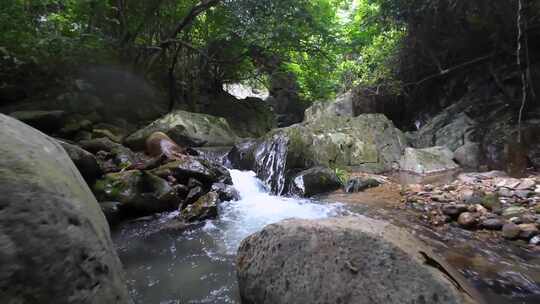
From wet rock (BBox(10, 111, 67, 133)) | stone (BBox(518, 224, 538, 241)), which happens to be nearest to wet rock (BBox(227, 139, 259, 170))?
wet rock (BBox(10, 111, 67, 133))

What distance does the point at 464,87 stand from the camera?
10.5 m

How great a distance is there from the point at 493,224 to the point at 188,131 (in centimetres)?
783

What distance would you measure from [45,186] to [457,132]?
A: 400 inches

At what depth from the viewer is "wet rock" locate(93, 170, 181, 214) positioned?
4613 millimetres

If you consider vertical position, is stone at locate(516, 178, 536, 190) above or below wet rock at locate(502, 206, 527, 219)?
above

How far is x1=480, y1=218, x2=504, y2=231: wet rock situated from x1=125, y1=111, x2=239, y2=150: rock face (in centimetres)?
728

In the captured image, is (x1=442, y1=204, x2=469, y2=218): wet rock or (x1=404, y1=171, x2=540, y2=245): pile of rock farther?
(x1=442, y1=204, x2=469, y2=218): wet rock

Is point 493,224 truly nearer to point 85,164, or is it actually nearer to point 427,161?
point 427,161

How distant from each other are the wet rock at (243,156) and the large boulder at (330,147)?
0.65ft

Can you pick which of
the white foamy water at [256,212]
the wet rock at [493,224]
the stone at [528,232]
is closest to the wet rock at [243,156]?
the white foamy water at [256,212]

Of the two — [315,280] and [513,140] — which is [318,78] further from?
[315,280]

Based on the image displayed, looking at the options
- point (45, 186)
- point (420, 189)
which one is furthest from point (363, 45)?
point (45, 186)

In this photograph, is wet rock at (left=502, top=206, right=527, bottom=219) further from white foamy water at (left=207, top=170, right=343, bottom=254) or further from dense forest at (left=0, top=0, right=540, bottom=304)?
white foamy water at (left=207, top=170, right=343, bottom=254)

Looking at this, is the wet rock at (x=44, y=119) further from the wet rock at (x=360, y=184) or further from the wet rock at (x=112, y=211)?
the wet rock at (x=360, y=184)
